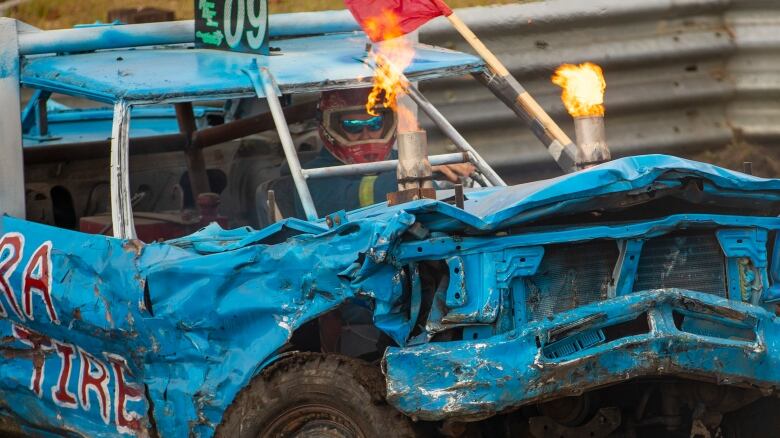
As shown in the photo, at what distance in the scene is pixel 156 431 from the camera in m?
5.29

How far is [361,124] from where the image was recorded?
6.43 metres

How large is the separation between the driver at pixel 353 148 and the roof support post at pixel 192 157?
1429mm

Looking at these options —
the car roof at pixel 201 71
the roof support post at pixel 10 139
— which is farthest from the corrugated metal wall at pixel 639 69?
the roof support post at pixel 10 139

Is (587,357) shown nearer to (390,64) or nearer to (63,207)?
(390,64)

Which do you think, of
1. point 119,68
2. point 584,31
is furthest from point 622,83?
point 119,68

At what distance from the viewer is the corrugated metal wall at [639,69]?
936cm

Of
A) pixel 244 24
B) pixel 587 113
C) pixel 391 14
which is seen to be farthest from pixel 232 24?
pixel 587 113

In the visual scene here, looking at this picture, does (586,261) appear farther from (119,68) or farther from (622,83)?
(622,83)

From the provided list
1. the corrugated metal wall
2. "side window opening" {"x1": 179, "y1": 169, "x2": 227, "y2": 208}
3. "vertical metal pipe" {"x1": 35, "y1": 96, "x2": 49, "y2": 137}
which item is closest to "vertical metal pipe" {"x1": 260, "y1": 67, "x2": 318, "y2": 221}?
"side window opening" {"x1": 179, "y1": 169, "x2": 227, "y2": 208}

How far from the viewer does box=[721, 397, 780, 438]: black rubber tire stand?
4977 mm

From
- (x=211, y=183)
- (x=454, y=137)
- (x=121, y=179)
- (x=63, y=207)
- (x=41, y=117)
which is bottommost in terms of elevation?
(x=121, y=179)

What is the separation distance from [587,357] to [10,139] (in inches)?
122

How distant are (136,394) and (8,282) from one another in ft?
2.76

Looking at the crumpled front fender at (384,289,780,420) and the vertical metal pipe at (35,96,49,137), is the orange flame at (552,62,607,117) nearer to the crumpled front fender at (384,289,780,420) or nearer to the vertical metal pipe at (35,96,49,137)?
the crumpled front fender at (384,289,780,420)
